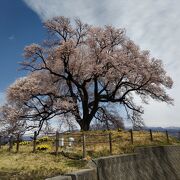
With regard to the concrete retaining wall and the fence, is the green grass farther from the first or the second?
the concrete retaining wall

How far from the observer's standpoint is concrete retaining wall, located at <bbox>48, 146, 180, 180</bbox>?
451cm

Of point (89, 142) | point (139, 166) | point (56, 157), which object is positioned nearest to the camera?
point (139, 166)

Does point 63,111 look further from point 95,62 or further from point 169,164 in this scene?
point 169,164

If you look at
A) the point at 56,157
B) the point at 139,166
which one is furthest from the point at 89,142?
the point at 139,166

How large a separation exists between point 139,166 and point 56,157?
14.5 metres

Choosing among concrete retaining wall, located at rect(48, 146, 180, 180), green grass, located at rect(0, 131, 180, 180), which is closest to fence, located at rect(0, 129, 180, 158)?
green grass, located at rect(0, 131, 180, 180)

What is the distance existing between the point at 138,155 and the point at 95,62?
91.7 feet

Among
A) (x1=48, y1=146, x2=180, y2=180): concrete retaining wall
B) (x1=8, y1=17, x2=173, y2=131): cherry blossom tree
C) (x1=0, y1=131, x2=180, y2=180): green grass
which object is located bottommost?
(x1=48, y1=146, x2=180, y2=180): concrete retaining wall

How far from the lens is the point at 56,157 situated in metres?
19.5

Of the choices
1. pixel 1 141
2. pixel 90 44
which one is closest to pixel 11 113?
pixel 1 141

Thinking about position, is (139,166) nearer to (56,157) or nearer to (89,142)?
(56,157)

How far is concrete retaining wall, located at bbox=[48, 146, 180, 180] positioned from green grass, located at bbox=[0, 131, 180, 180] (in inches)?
271

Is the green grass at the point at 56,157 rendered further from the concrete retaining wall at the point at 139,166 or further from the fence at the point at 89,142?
the concrete retaining wall at the point at 139,166

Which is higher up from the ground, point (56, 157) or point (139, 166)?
point (56, 157)
